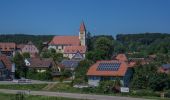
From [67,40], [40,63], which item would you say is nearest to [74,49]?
[67,40]

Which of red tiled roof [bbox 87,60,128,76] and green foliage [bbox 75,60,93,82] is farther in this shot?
green foliage [bbox 75,60,93,82]

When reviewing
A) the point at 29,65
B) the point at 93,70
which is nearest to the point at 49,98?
the point at 93,70

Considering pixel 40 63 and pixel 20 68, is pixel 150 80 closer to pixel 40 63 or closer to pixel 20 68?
pixel 20 68

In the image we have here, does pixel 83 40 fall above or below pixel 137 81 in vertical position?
above

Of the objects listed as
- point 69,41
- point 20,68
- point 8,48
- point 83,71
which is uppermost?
point 69,41

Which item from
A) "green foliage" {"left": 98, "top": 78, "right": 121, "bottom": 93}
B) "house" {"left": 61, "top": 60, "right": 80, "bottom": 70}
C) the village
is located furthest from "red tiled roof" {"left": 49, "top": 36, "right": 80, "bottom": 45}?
"green foliage" {"left": 98, "top": 78, "right": 121, "bottom": 93}

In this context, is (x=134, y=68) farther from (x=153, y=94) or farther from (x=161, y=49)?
(x=161, y=49)

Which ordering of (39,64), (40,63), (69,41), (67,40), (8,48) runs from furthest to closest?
(67,40)
(69,41)
(8,48)
(40,63)
(39,64)

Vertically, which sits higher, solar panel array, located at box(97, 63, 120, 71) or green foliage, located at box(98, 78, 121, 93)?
solar panel array, located at box(97, 63, 120, 71)

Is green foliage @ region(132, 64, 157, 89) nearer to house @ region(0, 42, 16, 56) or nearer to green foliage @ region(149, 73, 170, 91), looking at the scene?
green foliage @ region(149, 73, 170, 91)
